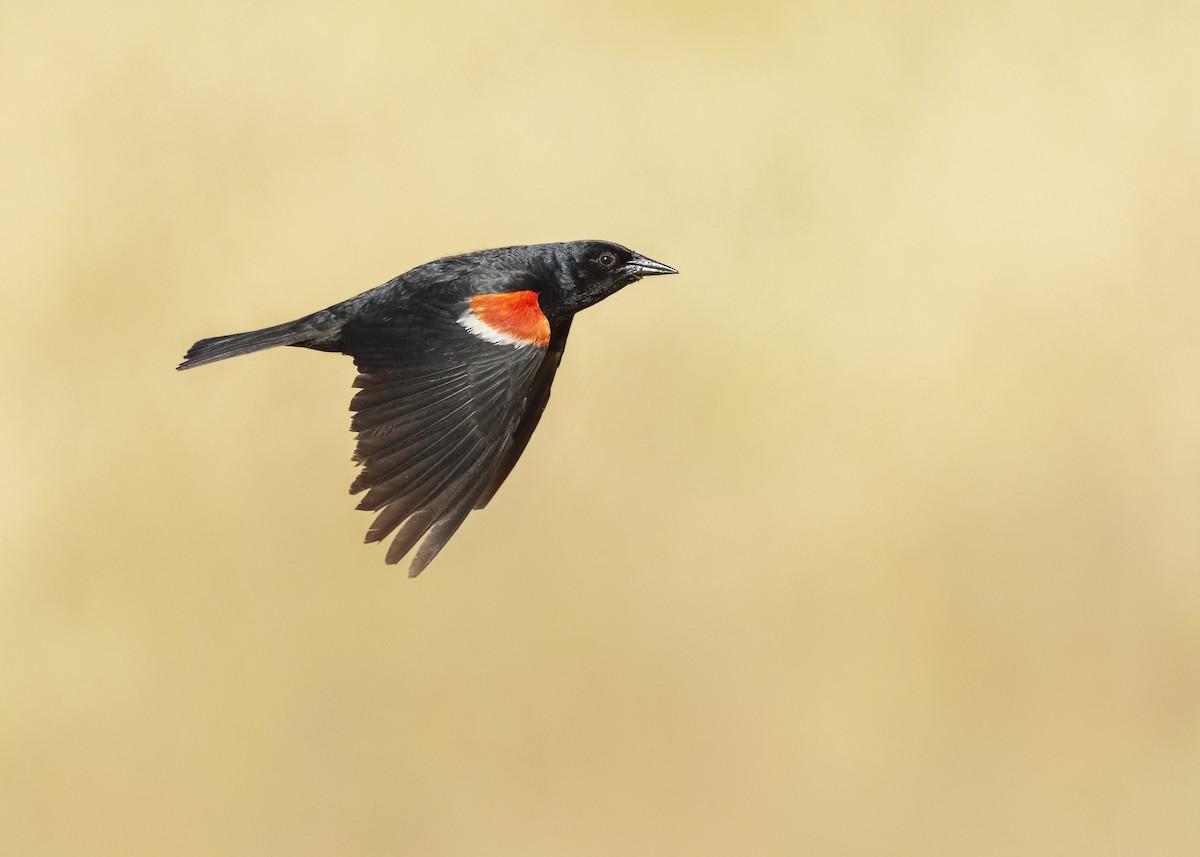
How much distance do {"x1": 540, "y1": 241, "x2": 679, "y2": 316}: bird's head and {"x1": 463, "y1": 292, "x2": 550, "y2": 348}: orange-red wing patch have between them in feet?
0.88

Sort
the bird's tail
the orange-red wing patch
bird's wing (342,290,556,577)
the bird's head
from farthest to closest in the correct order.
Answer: the bird's head → the bird's tail → the orange-red wing patch → bird's wing (342,290,556,577)

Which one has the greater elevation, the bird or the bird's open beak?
the bird's open beak

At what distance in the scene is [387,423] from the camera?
3422 mm

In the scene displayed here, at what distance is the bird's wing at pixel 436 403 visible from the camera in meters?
3.35

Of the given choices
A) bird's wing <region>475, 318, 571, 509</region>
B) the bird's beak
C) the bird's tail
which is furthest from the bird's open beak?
the bird's tail

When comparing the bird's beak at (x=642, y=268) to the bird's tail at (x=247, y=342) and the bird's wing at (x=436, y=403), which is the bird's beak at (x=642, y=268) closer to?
the bird's wing at (x=436, y=403)

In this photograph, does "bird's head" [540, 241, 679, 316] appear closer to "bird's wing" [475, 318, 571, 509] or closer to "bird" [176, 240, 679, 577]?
"bird" [176, 240, 679, 577]

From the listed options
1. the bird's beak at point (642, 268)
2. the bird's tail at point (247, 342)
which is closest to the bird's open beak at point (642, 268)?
the bird's beak at point (642, 268)

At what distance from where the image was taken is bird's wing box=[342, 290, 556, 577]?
335 centimetres

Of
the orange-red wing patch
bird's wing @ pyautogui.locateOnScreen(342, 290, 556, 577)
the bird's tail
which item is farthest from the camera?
the bird's tail

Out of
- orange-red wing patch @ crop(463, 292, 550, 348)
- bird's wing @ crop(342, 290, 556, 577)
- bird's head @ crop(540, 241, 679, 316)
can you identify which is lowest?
bird's wing @ crop(342, 290, 556, 577)

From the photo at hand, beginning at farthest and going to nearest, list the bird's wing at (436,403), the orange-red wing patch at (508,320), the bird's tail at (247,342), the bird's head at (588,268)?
1. the bird's head at (588,268)
2. the bird's tail at (247,342)
3. the orange-red wing patch at (508,320)
4. the bird's wing at (436,403)

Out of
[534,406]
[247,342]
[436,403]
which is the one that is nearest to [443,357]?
[436,403]

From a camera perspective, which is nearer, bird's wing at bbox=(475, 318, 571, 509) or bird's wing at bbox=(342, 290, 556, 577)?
bird's wing at bbox=(342, 290, 556, 577)
